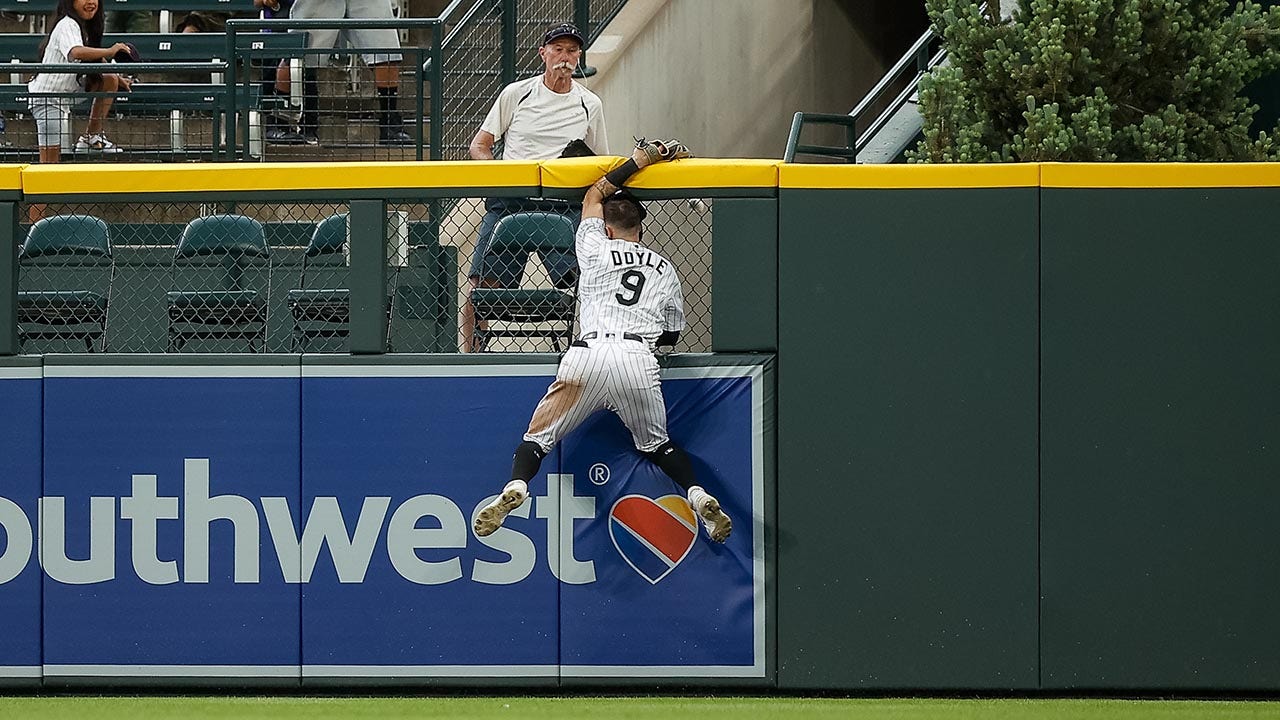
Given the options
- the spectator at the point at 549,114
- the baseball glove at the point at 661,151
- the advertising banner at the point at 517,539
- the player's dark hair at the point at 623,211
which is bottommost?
the advertising banner at the point at 517,539

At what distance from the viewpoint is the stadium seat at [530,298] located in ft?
23.5

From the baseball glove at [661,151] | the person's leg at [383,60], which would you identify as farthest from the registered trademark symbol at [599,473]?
the person's leg at [383,60]

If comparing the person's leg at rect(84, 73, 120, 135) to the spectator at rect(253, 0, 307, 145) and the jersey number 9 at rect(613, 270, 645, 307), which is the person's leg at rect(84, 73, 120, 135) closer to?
the spectator at rect(253, 0, 307, 145)

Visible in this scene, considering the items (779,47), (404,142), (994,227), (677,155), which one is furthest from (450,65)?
(994,227)

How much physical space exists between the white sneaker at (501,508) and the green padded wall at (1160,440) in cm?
213

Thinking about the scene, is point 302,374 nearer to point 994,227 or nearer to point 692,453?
point 692,453

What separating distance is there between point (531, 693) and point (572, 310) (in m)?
1.63

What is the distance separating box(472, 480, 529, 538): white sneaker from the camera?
259 inches

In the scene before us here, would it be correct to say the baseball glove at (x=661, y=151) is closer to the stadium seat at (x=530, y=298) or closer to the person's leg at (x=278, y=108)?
the stadium seat at (x=530, y=298)

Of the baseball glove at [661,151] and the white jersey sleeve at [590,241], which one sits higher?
the baseball glove at [661,151]

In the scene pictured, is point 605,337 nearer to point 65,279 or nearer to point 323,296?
point 323,296

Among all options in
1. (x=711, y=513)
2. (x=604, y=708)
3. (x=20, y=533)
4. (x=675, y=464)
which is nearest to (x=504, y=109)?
(x=675, y=464)

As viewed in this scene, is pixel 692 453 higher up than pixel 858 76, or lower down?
lower down

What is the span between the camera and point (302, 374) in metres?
6.97
